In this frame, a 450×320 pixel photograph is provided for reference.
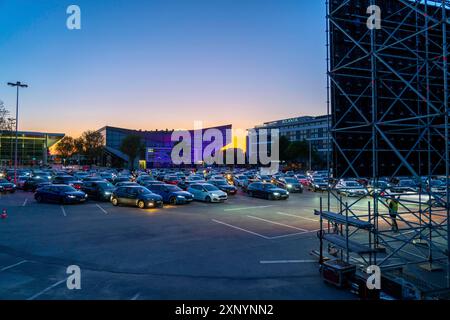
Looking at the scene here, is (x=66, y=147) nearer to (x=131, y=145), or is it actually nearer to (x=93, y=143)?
(x=93, y=143)

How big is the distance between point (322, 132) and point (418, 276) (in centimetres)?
11439

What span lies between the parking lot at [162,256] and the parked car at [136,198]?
2766 mm

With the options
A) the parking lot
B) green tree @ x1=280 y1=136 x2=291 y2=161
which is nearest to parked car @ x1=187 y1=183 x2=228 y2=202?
the parking lot

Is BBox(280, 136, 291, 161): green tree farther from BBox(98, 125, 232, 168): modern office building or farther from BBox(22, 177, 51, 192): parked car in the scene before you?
BBox(22, 177, 51, 192): parked car

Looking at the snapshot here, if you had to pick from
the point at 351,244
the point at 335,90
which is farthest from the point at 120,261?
the point at 335,90

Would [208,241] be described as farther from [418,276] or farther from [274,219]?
[418,276]

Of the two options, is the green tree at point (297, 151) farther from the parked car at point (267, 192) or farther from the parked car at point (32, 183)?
the parked car at point (32, 183)

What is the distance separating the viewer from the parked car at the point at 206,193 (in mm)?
24084

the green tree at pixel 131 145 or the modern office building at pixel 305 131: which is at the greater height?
the modern office building at pixel 305 131

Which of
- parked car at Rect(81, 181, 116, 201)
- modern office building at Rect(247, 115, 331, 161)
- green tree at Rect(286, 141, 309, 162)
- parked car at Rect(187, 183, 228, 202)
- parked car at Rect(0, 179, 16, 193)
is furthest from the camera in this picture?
modern office building at Rect(247, 115, 331, 161)

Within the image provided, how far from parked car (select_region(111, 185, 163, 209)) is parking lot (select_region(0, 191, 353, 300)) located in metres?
2.77

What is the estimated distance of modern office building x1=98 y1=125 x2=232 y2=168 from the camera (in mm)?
100312

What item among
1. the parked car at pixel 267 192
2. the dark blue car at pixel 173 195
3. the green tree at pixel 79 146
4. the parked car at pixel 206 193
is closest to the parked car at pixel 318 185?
the parked car at pixel 267 192
